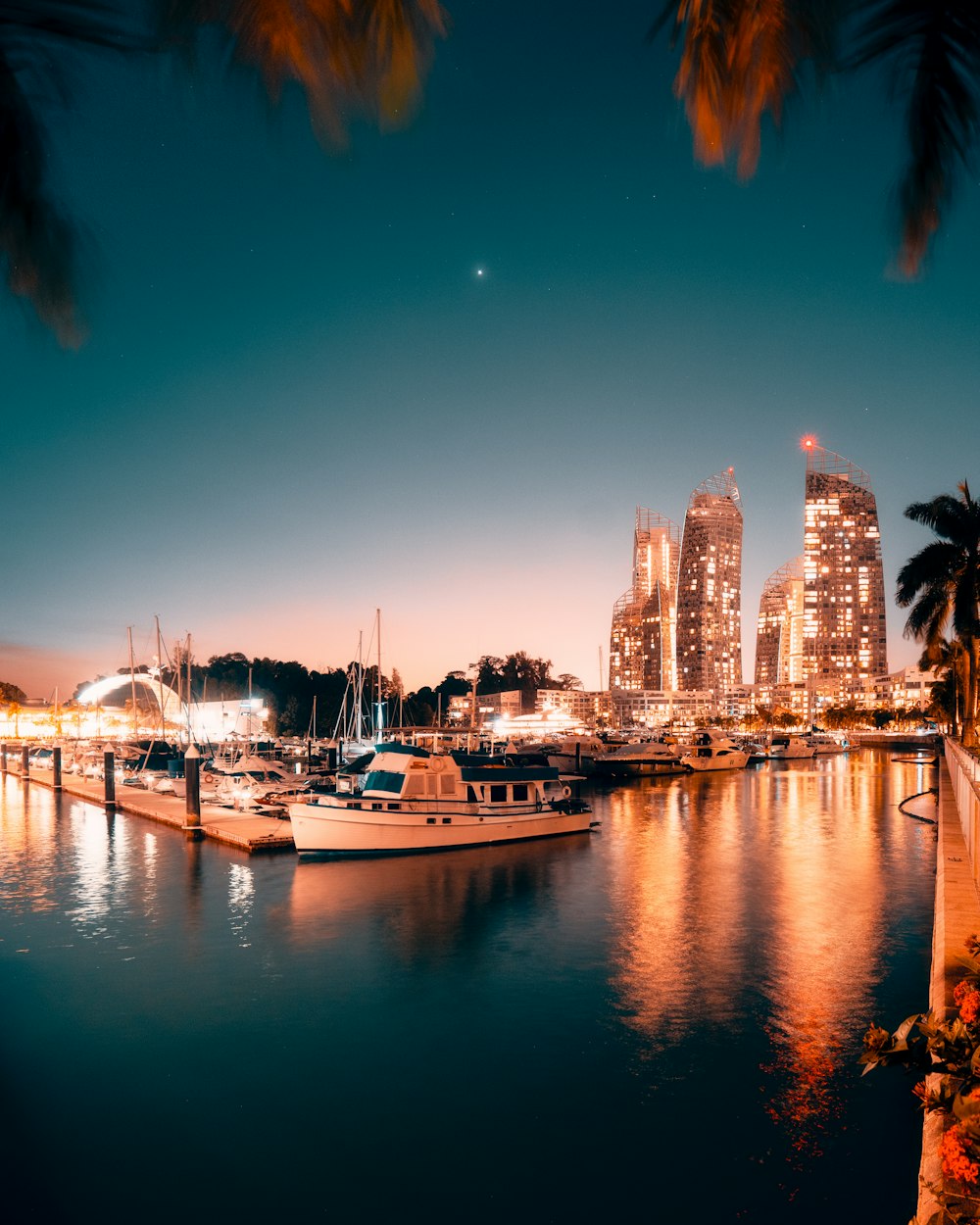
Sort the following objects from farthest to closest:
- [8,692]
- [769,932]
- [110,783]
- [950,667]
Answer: [8,692]
[950,667]
[110,783]
[769,932]

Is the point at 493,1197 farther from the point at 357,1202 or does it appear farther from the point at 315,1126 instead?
the point at 315,1126

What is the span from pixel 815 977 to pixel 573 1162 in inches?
361

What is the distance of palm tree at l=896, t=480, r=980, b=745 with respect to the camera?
124ft

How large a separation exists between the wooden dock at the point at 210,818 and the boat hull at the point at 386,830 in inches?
86.2

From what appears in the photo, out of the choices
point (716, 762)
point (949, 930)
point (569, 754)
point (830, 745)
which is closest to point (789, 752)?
point (716, 762)

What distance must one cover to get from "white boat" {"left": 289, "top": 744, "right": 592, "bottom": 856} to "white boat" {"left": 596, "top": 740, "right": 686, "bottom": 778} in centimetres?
3809

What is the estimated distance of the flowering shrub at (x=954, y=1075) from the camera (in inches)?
193

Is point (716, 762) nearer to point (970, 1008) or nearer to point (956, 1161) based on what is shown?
point (970, 1008)

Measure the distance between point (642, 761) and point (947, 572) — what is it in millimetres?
42564

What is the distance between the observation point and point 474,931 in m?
22.7

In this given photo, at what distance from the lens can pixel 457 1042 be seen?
15.4 metres

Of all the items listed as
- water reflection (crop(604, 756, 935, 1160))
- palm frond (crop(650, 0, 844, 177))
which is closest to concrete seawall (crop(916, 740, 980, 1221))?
water reflection (crop(604, 756, 935, 1160))

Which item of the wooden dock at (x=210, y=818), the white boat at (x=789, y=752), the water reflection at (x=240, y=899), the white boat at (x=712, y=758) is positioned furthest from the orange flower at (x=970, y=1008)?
the white boat at (x=789, y=752)

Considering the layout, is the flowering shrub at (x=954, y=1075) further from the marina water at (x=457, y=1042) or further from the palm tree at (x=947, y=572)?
the palm tree at (x=947, y=572)
